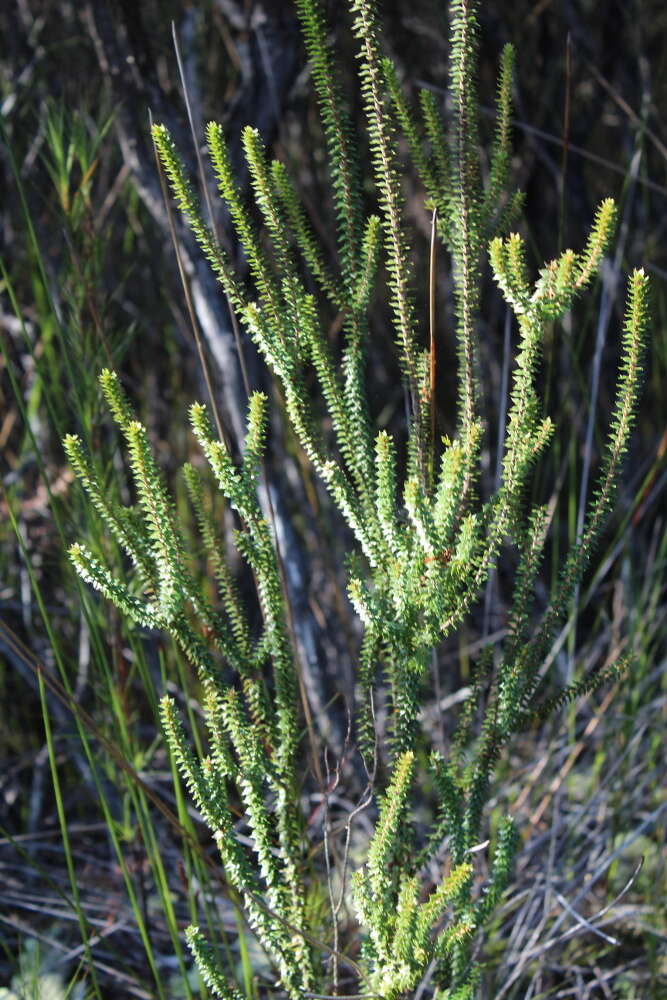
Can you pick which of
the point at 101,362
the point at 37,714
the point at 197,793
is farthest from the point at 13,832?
the point at 197,793

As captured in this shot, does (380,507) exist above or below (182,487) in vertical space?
above

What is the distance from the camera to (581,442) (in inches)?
70.2

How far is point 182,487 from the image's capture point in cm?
175

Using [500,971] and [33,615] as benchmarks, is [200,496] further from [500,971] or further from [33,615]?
[33,615]

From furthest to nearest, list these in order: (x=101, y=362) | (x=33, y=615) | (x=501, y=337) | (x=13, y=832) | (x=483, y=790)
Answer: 1. (x=501, y=337)
2. (x=33, y=615)
3. (x=13, y=832)
4. (x=101, y=362)
5. (x=483, y=790)

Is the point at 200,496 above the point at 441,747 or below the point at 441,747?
above

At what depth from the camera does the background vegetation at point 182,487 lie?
3.58 ft

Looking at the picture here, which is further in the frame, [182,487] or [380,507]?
[182,487]

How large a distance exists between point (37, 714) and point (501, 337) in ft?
3.89

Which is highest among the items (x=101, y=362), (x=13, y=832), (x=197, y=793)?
(x=101, y=362)

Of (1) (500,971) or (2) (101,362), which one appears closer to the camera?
(1) (500,971)

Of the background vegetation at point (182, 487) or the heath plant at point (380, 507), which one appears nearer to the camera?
the heath plant at point (380, 507)

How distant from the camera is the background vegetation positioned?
1091mm

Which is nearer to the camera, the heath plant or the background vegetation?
the heath plant
